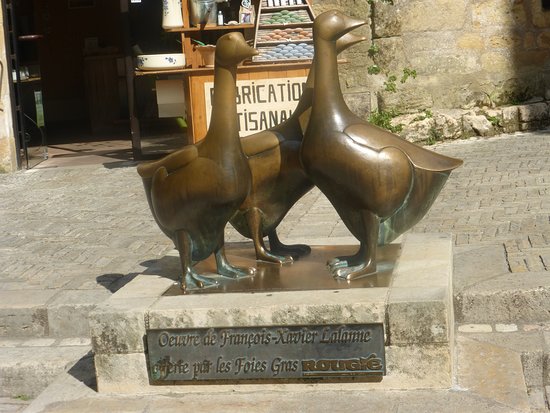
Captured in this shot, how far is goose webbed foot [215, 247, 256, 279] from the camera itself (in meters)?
4.72

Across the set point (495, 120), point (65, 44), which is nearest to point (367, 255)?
point (495, 120)

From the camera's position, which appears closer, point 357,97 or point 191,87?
point 191,87

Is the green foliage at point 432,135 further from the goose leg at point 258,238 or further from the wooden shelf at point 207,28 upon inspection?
the goose leg at point 258,238

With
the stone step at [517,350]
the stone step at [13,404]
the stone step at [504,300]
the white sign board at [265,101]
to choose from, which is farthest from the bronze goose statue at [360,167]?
the white sign board at [265,101]

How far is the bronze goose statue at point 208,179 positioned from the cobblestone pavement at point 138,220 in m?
1.65

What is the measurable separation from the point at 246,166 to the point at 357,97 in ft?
22.6

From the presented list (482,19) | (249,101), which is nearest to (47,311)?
(249,101)

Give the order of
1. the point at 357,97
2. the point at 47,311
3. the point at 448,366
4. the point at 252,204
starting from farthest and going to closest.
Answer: the point at 357,97, the point at 47,311, the point at 252,204, the point at 448,366

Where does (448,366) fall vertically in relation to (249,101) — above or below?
below

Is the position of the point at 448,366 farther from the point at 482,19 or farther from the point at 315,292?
the point at 482,19

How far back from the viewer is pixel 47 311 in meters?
5.82

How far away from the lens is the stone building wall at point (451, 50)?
11.3 meters

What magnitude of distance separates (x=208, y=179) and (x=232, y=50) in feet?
1.84

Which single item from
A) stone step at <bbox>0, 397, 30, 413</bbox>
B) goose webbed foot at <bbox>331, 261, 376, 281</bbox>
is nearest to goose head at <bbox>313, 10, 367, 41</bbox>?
goose webbed foot at <bbox>331, 261, 376, 281</bbox>
